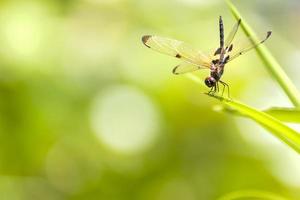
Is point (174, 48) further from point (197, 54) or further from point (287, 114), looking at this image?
point (287, 114)

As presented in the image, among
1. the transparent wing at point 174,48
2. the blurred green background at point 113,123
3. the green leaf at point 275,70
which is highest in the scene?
the blurred green background at point 113,123

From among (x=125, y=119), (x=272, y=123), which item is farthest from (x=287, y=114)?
(x=125, y=119)

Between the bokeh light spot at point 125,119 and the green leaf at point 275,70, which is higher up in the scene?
the bokeh light spot at point 125,119

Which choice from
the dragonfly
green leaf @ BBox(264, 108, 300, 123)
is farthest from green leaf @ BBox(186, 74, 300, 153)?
the dragonfly

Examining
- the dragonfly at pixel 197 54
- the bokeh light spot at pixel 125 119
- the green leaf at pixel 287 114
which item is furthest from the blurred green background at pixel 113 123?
the green leaf at pixel 287 114

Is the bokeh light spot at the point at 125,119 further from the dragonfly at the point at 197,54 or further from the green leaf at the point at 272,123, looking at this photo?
the green leaf at the point at 272,123

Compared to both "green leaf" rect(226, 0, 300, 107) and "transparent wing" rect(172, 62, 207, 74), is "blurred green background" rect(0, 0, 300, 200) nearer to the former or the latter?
"transparent wing" rect(172, 62, 207, 74)
